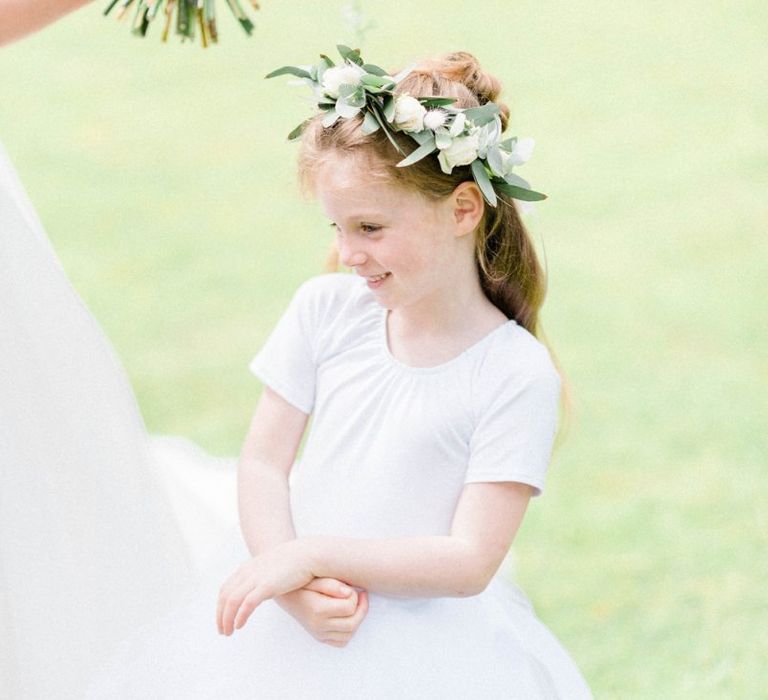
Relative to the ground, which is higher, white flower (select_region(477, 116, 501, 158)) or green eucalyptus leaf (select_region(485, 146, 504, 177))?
white flower (select_region(477, 116, 501, 158))

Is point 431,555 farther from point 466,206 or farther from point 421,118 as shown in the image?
point 421,118

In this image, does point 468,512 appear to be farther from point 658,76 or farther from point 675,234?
point 658,76

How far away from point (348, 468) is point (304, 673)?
34 centimetres

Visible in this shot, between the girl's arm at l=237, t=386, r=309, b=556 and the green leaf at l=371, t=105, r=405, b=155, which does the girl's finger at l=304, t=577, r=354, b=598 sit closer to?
the girl's arm at l=237, t=386, r=309, b=556

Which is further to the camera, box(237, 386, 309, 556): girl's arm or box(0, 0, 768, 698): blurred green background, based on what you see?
box(0, 0, 768, 698): blurred green background

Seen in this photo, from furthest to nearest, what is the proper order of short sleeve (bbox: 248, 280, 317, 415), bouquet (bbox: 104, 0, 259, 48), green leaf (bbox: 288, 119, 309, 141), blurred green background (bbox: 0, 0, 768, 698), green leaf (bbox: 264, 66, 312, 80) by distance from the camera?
blurred green background (bbox: 0, 0, 768, 698) < bouquet (bbox: 104, 0, 259, 48) < short sleeve (bbox: 248, 280, 317, 415) < green leaf (bbox: 288, 119, 309, 141) < green leaf (bbox: 264, 66, 312, 80)

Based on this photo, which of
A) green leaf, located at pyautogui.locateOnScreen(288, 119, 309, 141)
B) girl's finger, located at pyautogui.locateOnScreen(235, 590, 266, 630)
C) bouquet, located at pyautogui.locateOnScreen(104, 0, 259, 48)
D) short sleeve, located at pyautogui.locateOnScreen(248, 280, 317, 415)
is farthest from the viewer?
bouquet, located at pyautogui.locateOnScreen(104, 0, 259, 48)

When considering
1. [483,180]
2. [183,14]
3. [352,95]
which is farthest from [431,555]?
[183,14]

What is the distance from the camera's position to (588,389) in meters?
4.77

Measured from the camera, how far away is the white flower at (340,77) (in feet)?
6.06

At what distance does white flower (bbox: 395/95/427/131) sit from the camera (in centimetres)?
182

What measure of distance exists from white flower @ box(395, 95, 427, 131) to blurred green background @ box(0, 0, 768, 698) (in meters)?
0.21

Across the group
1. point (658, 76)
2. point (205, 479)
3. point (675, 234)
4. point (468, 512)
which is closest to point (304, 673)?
point (468, 512)

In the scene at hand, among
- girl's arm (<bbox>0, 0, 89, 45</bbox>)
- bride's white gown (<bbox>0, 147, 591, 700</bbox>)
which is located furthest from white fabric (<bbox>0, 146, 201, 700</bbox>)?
girl's arm (<bbox>0, 0, 89, 45</bbox>)
